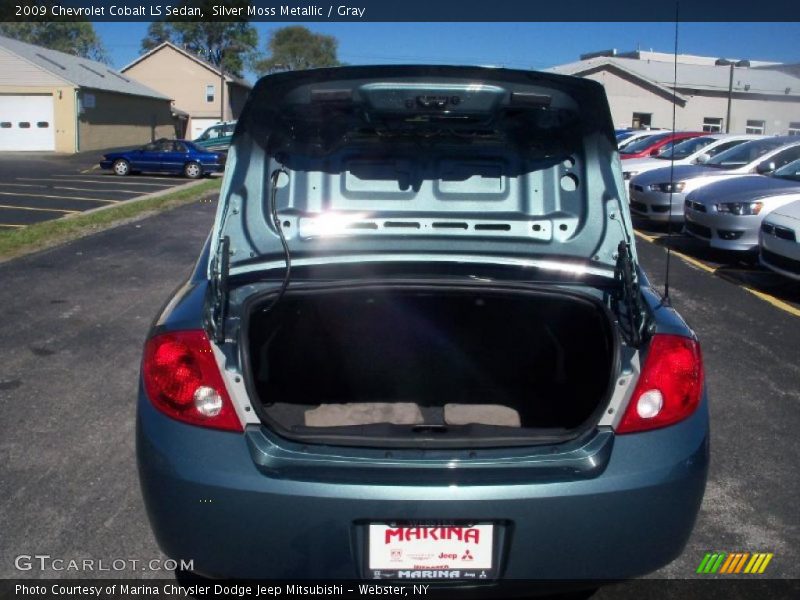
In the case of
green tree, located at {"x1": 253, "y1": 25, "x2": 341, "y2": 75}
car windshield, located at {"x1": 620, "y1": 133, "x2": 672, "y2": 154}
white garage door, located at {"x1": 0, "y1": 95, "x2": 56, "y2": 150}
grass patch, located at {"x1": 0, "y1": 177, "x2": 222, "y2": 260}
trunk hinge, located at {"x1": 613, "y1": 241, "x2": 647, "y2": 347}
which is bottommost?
grass patch, located at {"x1": 0, "y1": 177, "x2": 222, "y2": 260}

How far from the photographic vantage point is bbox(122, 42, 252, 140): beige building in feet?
173

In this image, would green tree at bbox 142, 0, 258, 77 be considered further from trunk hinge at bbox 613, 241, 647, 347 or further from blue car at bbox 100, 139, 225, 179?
trunk hinge at bbox 613, 241, 647, 347

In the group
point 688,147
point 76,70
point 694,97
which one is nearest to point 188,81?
point 76,70

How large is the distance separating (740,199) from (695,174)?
3329 mm

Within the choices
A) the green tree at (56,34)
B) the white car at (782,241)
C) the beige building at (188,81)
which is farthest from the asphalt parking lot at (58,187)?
the green tree at (56,34)

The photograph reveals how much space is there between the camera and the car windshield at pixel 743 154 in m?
13.3

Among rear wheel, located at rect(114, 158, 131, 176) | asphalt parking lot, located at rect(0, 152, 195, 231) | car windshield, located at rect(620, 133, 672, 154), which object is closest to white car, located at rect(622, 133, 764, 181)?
car windshield, located at rect(620, 133, 672, 154)

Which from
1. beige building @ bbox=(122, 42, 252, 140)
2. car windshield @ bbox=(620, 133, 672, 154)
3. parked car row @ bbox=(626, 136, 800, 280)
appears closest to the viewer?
parked car row @ bbox=(626, 136, 800, 280)

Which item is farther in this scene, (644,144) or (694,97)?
(694,97)

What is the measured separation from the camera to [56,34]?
275ft

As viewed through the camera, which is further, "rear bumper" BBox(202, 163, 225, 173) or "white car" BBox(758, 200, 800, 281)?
"rear bumper" BBox(202, 163, 225, 173)

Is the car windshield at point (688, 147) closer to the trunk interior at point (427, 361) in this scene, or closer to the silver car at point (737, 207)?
the silver car at point (737, 207)

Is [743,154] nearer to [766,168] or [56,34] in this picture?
[766,168]

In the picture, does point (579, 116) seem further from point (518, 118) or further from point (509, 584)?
point (509, 584)
